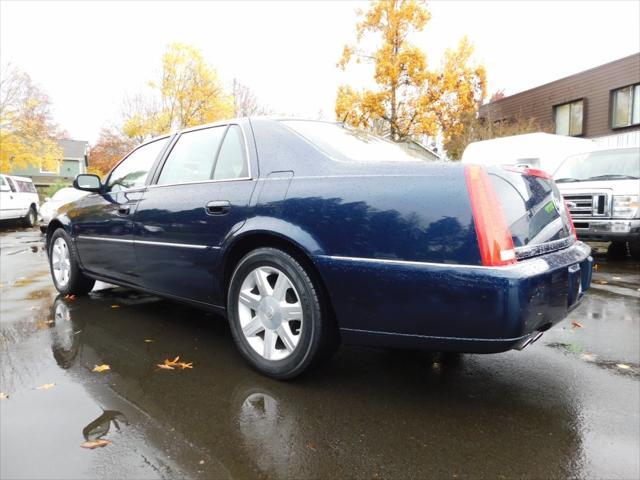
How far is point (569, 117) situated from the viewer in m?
21.4

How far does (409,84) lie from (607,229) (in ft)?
53.0

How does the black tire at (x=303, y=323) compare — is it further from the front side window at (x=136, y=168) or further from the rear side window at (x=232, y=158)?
the front side window at (x=136, y=168)

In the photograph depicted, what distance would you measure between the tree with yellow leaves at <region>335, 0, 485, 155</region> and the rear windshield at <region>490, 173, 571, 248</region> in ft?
64.7

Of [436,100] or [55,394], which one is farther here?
[436,100]

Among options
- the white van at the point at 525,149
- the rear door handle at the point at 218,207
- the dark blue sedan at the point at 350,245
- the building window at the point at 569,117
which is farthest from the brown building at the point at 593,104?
the rear door handle at the point at 218,207

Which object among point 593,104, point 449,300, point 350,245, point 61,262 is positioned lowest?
point 61,262

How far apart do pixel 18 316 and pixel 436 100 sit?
20.3 m

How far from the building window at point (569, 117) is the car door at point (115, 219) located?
2131 cm

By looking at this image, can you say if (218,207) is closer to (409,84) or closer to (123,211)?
(123,211)

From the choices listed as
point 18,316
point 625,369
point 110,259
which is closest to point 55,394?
point 110,259

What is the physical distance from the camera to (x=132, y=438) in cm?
221

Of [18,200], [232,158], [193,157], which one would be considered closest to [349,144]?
[232,158]

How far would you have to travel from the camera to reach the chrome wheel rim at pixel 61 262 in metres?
5.05

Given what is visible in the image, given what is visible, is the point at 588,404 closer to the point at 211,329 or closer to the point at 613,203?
the point at 211,329
